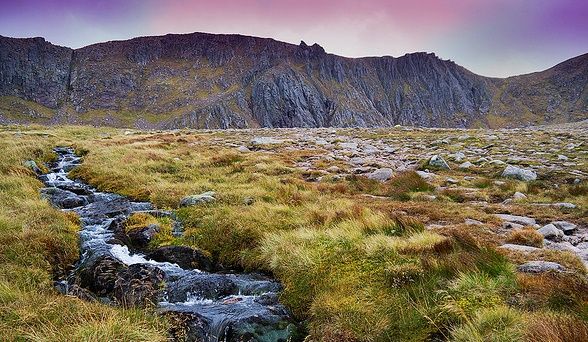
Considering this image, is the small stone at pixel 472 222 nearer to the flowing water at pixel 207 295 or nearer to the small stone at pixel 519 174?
the flowing water at pixel 207 295

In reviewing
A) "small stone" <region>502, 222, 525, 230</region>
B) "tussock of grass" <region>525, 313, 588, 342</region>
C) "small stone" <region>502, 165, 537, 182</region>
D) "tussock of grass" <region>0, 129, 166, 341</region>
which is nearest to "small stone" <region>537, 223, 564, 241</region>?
"small stone" <region>502, 222, 525, 230</region>

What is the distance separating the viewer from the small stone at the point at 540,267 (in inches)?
256

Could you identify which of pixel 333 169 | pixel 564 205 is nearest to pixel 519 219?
pixel 564 205

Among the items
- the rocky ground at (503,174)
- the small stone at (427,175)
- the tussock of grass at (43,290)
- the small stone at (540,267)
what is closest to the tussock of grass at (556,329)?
the small stone at (540,267)

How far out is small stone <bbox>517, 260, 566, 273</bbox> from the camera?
6.51 m

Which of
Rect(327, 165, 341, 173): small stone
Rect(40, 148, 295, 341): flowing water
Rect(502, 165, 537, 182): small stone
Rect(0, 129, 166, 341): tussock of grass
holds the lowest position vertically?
Rect(40, 148, 295, 341): flowing water

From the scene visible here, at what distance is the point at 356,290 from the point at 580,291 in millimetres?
3241

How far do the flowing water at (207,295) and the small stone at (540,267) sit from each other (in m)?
4.08

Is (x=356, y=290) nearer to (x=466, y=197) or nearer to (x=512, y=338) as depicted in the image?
(x=512, y=338)

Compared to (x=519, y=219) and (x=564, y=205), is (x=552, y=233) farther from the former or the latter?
(x=564, y=205)

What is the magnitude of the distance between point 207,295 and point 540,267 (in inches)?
241

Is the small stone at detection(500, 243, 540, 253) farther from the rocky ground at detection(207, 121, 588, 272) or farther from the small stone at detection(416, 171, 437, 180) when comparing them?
the small stone at detection(416, 171, 437, 180)

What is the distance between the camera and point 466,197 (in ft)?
43.0

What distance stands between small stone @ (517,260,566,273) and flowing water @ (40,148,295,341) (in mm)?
4079
